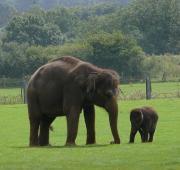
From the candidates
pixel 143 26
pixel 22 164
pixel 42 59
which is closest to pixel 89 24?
pixel 143 26

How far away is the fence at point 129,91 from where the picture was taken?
5662 centimetres

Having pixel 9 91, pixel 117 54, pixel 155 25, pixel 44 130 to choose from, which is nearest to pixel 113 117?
pixel 44 130

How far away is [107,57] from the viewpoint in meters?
90.4

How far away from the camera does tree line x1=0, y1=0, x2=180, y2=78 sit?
91.8 metres

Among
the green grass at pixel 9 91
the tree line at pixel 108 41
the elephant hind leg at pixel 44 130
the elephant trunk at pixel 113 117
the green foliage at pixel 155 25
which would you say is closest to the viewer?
the elephant trunk at pixel 113 117

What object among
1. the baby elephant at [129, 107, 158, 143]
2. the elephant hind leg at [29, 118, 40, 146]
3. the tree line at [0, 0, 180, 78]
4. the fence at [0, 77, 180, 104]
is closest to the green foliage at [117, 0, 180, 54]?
the tree line at [0, 0, 180, 78]

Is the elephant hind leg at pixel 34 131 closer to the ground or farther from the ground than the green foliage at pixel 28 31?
farther from the ground

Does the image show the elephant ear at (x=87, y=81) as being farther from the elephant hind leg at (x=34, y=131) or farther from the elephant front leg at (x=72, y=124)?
the elephant hind leg at (x=34, y=131)

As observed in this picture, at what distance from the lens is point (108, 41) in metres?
91.5

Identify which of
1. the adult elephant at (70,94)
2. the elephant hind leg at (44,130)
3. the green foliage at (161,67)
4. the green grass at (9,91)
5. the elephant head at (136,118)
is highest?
the adult elephant at (70,94)

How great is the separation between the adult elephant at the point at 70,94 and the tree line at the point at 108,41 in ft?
218

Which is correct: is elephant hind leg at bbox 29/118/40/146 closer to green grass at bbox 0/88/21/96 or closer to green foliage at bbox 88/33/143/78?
green grass at bbox 0/88/21/96

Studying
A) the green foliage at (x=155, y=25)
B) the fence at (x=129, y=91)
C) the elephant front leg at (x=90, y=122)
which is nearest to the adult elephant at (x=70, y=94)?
the elephant front leg at (x=90, y=122)

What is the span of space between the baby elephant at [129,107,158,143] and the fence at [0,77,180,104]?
2503cm
